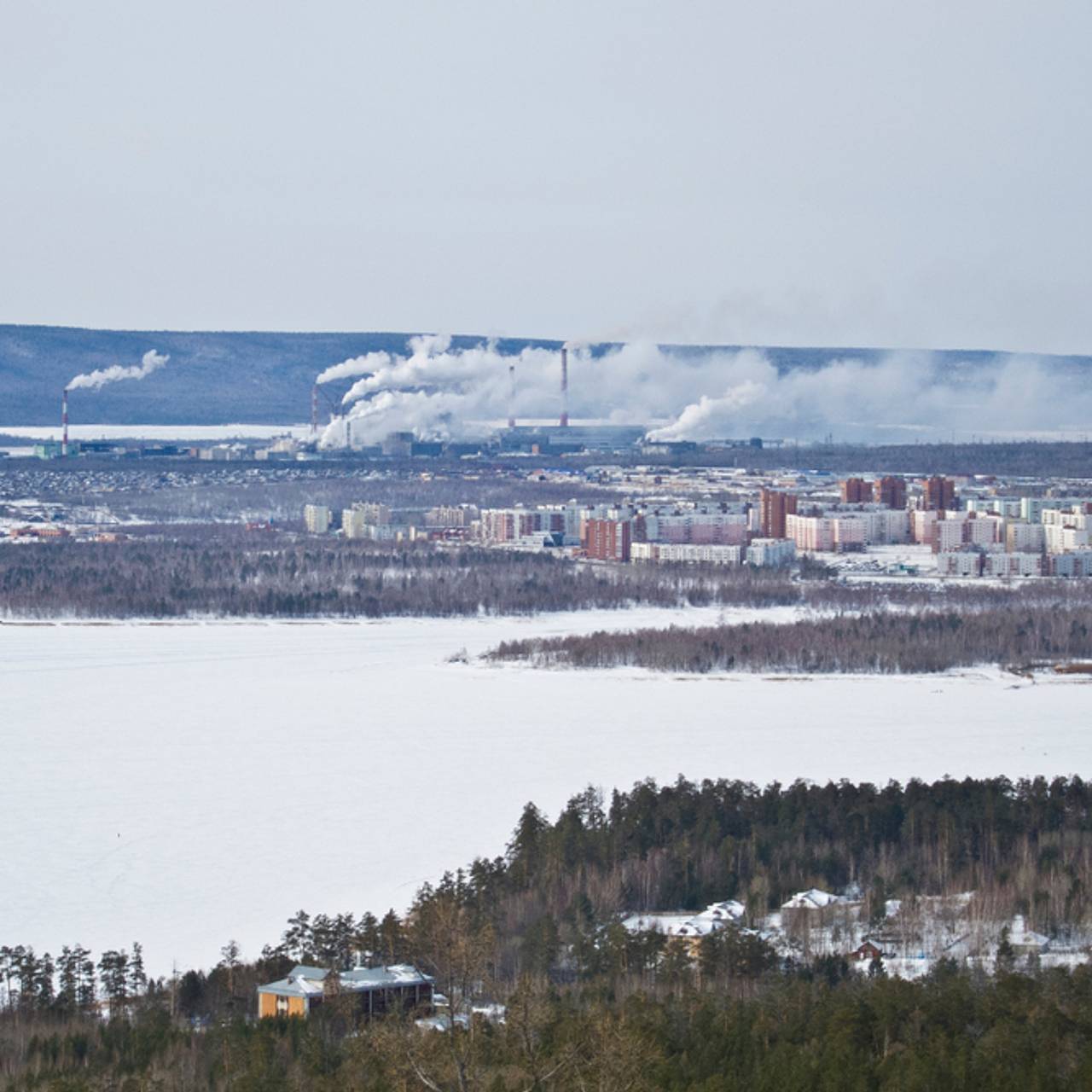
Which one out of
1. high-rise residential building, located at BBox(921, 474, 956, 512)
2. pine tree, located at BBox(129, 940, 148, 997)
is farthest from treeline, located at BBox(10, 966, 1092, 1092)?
high-rise residential building, located at BBox(921, 474, 956, 512)

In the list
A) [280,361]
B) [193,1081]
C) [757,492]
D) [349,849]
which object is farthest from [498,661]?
[280,361]

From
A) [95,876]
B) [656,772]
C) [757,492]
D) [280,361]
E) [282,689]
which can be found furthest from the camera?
[280,361]

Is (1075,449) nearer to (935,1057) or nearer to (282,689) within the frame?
(282,689)

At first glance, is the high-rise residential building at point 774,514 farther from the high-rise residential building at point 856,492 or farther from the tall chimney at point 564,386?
the tall chimney at point 564,386

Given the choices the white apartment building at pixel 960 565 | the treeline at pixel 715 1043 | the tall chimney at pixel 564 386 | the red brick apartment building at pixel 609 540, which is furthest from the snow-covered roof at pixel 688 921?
the tall chimney at pixel 564 386

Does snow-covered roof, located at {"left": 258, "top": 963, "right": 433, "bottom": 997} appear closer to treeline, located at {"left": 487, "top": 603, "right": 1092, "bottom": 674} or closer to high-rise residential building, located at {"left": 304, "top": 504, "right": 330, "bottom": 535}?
treeline, located at {"left": 487, "top": 603, "right": 1092, "bottom": 674}

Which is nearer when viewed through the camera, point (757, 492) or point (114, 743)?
point (114, 743)

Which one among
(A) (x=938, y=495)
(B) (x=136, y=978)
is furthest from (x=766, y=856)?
(A) (x=938, y=495)
